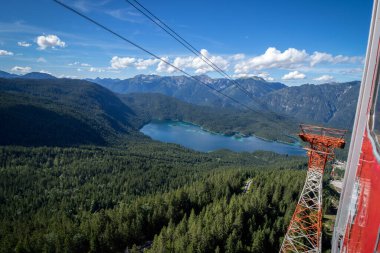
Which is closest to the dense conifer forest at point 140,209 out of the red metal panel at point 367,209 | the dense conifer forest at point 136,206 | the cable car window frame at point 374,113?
the dense conifer forest at point 136,206

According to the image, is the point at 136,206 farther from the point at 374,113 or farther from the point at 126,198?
the point at 374,113

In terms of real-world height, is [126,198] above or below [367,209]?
below

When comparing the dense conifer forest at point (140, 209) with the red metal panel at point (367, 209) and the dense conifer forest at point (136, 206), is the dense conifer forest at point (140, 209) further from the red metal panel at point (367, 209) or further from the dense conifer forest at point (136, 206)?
the red metal panel at point (367, 209)

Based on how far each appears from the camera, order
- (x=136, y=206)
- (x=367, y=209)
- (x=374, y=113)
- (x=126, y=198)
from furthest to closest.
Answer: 1. (x=126, y=198)
2. (x=136, y=206)
3. (x=374, y=113)
4. (x=367, y=209)

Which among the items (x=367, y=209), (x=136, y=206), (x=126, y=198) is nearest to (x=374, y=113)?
(x=367, y=209)

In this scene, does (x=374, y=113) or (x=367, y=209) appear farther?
(x=374, y=113)

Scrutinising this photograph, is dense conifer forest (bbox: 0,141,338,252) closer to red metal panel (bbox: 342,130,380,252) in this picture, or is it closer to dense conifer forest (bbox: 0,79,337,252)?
dense conifer forest (bbox: 0,79,337,252)

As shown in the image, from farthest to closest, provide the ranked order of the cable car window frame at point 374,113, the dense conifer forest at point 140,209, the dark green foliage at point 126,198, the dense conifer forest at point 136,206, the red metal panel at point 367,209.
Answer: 1. the dark green foliage at point 126,198
2. the dense conifer forest at point 136,206
3. the dense conifer forest at point 140,209
4. the cable car window frame at point 374,113
5. the red metal panel at point 367,209

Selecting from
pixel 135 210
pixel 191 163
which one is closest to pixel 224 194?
pixel 135 210

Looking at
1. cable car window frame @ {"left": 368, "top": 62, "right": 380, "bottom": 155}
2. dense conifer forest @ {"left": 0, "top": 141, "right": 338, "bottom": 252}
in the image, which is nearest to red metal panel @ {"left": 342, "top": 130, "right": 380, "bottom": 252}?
cable car window frame @ {"left": 368, "top": 62, "right": 380, "bottom": 155}

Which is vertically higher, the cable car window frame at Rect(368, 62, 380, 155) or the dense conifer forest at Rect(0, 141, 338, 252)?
the cable car window frame at Rect(368, 62, 380, 155)

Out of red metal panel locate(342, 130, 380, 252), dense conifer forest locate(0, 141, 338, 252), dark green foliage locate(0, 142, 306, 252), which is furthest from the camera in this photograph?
dark green foliage locate(0, 142, 306, 252)
